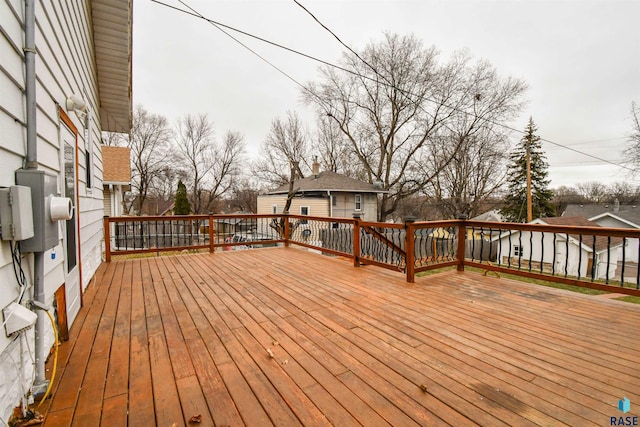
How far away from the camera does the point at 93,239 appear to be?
13.8 ft

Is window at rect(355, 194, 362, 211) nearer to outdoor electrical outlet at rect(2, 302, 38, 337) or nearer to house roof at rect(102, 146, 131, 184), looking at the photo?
house roof at rect(102, 146, 131, 184)

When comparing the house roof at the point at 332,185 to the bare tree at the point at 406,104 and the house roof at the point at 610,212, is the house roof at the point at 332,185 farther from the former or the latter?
the house roof at the point at 610,212

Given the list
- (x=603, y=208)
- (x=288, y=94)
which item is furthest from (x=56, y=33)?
(x=603, y=208)

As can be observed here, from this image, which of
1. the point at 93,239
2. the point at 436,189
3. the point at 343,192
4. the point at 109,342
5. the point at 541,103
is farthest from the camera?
the point at 436,189

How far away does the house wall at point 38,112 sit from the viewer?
132 centimetres

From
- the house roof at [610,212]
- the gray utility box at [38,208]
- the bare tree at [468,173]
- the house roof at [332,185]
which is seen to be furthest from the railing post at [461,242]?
the house roof at [610,212]

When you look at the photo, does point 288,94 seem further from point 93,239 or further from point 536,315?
point 536,315

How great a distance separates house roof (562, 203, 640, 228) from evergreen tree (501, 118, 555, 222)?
88.0 inches

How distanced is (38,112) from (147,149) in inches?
1094

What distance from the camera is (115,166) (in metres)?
12.4

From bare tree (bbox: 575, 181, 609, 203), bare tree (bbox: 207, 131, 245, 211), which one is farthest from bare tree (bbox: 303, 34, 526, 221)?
bare tree (bbox: 575, 181, 609, 203)

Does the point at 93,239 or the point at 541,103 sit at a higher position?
the point at 541,103

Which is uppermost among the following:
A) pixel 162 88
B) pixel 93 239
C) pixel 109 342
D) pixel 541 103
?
pixel 162 88

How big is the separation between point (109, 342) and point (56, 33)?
8.55 ft
